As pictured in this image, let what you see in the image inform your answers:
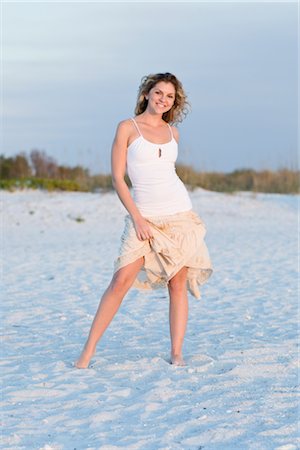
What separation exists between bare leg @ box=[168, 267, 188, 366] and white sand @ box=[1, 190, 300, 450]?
0.42 ft

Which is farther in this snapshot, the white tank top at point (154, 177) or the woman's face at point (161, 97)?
the woman's face at point (161, 97)

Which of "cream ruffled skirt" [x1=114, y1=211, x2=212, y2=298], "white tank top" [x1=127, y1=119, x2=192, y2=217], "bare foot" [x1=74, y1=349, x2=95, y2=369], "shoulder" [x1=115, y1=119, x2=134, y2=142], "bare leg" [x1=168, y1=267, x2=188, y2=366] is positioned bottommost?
"bare foot" [x1=74, y1=349, x2=95, y2=369]

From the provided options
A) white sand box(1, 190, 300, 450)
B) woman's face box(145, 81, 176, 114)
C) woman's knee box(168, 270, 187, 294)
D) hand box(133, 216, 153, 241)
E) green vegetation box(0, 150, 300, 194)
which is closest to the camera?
white sand box(1, 190, 300, 450)

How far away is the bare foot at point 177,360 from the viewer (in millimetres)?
5000

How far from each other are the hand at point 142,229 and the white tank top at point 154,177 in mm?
106

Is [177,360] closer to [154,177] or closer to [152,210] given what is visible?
[152,210]

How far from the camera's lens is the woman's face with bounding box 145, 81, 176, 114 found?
16.2ft

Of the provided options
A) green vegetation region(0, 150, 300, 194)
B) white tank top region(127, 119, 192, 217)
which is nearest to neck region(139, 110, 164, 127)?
white tank top region(127, 119, 192, 217)

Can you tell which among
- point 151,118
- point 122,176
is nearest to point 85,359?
point 122,176

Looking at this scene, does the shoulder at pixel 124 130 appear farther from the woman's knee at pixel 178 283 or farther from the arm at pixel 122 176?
the woman's knee at pixel 178 283

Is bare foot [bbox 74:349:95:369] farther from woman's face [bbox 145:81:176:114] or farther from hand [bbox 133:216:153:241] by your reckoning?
woman's face [bbox 145:81:176:114]

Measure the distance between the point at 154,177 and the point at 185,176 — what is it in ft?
57.4

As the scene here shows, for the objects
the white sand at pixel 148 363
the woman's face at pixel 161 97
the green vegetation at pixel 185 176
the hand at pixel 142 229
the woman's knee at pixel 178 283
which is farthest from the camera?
the green vegetation at pixel 185 176

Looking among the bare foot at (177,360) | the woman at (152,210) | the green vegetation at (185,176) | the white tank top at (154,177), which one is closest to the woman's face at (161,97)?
the woman at (152,210)
